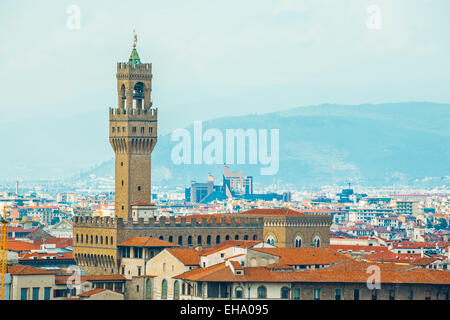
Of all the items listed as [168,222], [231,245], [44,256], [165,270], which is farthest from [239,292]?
[44,256]

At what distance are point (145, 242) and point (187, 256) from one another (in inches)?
228

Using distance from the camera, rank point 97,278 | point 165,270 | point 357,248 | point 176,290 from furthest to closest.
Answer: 1. point 357,248
2. point 97,278
3. point 165,270
4. point 176,290

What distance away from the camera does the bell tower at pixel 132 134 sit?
293 feet

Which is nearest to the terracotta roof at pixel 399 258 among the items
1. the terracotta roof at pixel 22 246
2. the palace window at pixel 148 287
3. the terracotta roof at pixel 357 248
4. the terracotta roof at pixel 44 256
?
the terracotta roof at pixel 357 248

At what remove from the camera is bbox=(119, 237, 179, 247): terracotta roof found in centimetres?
8119

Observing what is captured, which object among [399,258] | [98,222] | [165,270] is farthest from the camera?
[399,258]

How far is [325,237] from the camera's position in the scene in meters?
91.1

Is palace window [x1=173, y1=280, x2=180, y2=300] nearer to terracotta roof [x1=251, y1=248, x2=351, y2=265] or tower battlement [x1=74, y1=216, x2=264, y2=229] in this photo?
terracotta roof [x1=251, y1=248, x2=351, y2=265]

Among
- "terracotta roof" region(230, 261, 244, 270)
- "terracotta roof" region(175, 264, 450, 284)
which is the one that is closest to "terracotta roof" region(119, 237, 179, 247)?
"terracotta roof" region(175, 264, 450, 284)

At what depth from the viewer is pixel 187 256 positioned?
7631 cm

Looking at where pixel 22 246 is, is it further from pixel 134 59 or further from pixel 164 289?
pixel 164 289

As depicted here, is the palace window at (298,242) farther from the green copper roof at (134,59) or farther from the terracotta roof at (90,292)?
the terracotta roof at (90,292)
